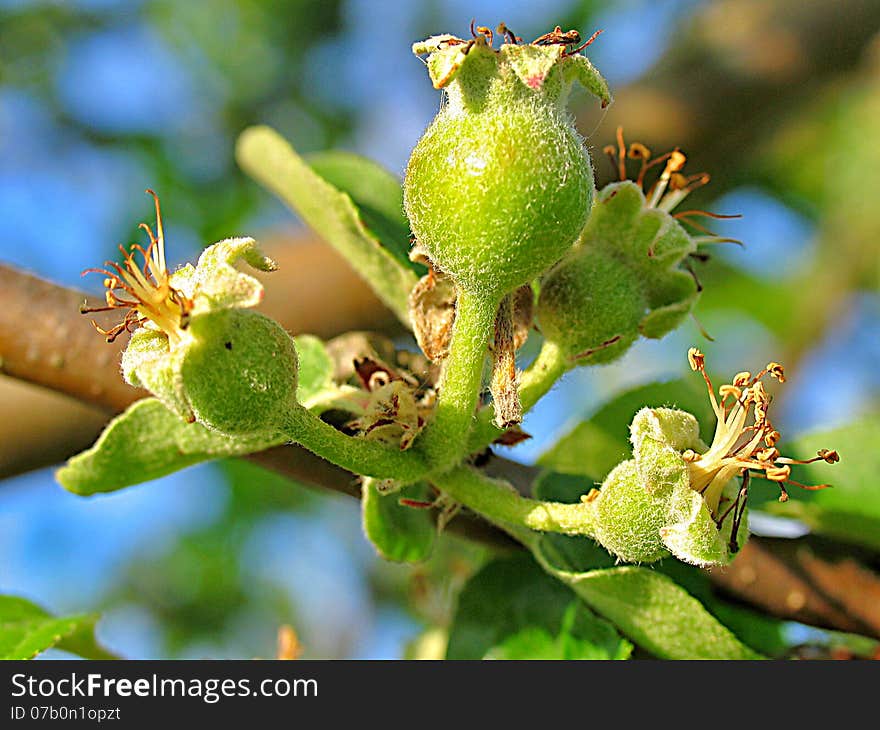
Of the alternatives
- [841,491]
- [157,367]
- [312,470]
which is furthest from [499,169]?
[841,491]

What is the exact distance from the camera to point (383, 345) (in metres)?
1.51

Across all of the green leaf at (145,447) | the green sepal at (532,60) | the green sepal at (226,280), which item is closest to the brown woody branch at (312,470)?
the green leaf at (145,447)

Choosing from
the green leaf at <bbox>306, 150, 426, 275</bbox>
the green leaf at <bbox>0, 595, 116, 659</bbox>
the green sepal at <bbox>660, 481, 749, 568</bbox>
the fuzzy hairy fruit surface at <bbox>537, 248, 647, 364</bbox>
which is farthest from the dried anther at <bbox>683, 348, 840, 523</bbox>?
the green leaf at <bbox>0, 595, 116, 659</bbox>

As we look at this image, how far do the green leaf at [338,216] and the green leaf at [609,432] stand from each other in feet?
1.10

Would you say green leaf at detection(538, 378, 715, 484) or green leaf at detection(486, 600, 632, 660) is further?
green leaf at detection(538, 378, 715, 484)

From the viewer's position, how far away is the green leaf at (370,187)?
1554 mm

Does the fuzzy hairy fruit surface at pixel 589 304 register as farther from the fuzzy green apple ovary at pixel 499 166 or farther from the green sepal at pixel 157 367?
the green sepal at pixel 157 367

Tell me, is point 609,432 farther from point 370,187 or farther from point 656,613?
point 370,187

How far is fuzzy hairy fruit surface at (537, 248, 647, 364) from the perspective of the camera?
123cm

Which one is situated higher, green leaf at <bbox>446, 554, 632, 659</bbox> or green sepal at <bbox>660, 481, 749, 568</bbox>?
green leaf at <bbox>446, 554, 632, 659</bbox>

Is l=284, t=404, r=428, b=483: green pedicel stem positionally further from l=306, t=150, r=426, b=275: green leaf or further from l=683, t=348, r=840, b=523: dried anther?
l=306, t=150, r=426, b=275: green leaf

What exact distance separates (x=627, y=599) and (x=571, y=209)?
549 mm

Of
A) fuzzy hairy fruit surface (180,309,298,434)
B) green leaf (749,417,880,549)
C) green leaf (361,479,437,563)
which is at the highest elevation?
green leaf (749,417,880,549)

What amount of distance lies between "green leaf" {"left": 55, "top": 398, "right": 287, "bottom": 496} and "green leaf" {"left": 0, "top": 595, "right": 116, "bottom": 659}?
21 cm
